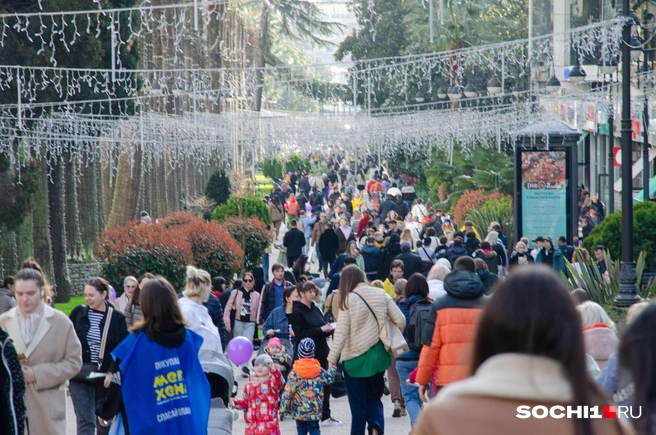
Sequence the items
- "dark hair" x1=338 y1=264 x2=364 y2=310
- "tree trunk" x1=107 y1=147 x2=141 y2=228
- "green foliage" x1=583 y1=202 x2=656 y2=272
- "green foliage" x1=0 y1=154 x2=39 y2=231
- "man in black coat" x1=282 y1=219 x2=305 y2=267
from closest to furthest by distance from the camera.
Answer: "dark hair" x1=338 y1=264 x2=364 y2=310
"green foliage" x1=583 y1=202 x2=656 y2=272
"green foliage" x1=0 y1=154 x2=39 y2=231
"man in black coat" x1=282 y1=219 x2=305 y2=267
"tree trunk" x1=107 y1=147 x2=141 y2=228

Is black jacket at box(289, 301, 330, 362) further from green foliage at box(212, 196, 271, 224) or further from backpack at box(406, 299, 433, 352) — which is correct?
green foliage at box(212, 196, 271, 224)

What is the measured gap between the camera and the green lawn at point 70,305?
21.5 metres

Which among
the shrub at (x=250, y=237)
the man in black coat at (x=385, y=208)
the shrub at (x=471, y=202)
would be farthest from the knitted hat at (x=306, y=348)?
the man in black coat at (x=385, y=208)

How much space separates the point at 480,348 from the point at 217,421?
4.98 m

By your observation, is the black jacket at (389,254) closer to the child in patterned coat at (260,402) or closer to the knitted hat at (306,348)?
the knitted hat at (306,348)

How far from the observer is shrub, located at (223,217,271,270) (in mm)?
24047

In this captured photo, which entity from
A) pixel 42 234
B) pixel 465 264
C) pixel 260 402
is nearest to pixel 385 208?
pixel 42 234

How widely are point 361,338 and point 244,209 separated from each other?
20297 millimetres

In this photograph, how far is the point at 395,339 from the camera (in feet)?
29.1

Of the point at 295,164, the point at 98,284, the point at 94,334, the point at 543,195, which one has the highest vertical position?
the point at 98,284

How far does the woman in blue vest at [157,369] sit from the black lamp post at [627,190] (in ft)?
24.9

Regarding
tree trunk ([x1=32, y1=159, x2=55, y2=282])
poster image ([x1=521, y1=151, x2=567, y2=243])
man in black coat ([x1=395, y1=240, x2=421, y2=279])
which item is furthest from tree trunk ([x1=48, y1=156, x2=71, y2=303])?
poster image ([x1=521, y1=151, x2=567, y2=243])

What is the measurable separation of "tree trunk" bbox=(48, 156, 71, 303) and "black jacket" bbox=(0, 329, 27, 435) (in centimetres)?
1821

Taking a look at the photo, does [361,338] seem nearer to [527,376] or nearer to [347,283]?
[347,283]
